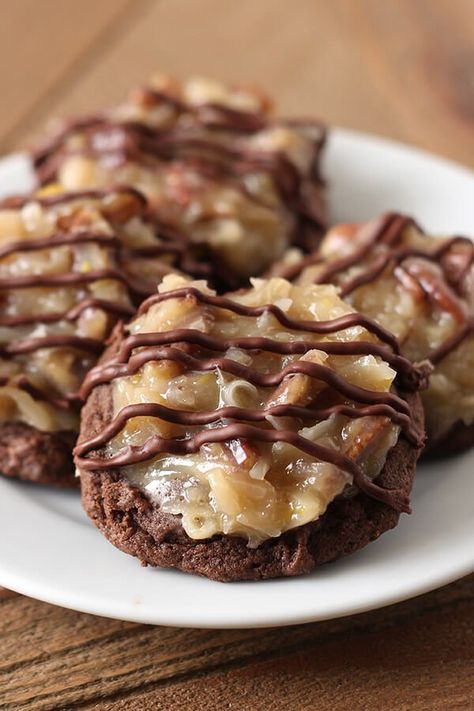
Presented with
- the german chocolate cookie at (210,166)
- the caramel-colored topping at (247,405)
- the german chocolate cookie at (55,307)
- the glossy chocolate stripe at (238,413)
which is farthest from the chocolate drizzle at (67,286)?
the glossy chocolate stripe at (238,413)

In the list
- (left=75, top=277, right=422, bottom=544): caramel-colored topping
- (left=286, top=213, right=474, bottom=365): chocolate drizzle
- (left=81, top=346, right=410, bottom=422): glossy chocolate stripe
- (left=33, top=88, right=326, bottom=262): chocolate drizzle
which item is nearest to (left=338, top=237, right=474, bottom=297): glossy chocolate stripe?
(left=286, top=213, right=474, bottom=365): chocolate drizzle

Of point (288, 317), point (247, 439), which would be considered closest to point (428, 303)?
point (288, 317)

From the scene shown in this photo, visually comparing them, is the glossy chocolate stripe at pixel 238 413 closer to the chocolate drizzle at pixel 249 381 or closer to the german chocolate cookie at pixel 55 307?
the chocolate drizzle at pixel 249 381

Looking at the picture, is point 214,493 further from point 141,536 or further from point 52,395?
point 52,395

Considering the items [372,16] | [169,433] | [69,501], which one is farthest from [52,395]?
[372,16]

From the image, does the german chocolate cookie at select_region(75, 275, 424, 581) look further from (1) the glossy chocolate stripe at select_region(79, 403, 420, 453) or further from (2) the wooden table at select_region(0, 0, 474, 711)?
(2) the wooden table at select_region(0, 0, 474, 711)

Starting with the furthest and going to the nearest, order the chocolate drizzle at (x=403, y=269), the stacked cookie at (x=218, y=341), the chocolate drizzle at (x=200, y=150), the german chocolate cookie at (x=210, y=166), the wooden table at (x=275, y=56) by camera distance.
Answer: the wooden table at (x=275, y=56) → the chocolate drizzle at (x=200, y=150) → the german chocolate cookie at (x=210, y=166) → the chocolate drizzle at (x=403, y=269) → the stacked cookie at (x=218, y=341)

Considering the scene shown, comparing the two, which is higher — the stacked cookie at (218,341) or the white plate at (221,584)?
the stacked cookie at (218,341)

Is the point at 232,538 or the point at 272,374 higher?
the point at 272,374

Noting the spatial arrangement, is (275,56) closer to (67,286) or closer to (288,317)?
(67,286)
